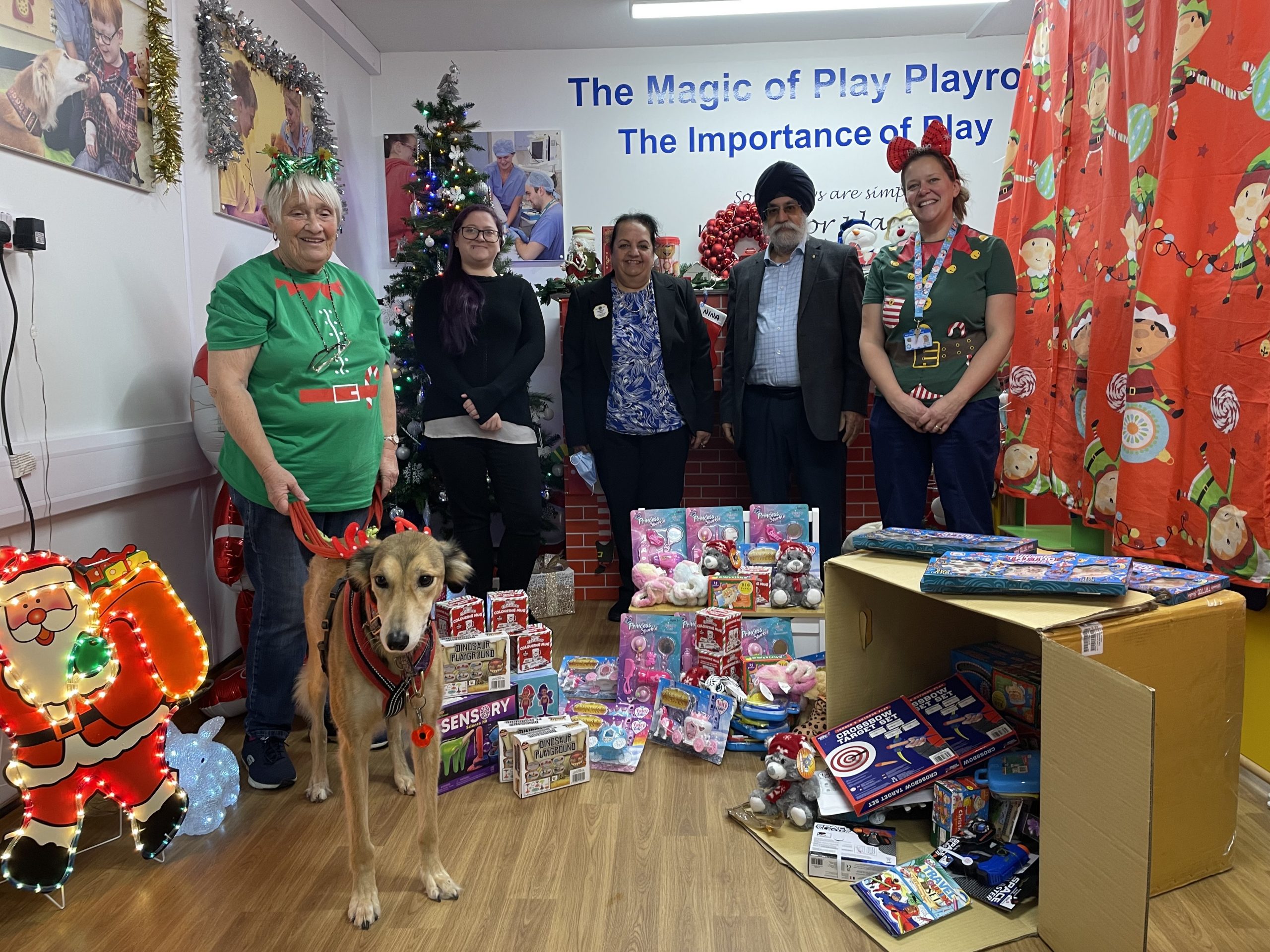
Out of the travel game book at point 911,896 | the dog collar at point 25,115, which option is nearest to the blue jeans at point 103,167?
the dog collar at point 25,115

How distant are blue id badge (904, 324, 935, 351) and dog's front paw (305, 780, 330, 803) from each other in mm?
2203

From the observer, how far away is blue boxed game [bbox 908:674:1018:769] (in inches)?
77.4

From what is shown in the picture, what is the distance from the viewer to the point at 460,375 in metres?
3.41

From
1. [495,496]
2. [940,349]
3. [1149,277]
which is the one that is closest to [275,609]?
[495,496]

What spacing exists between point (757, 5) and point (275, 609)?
12.0ft

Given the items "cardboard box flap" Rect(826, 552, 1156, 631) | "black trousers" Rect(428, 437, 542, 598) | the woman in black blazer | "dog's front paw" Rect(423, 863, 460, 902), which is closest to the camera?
"cardboard box flap" Rect(826, 552, 1156, 631)

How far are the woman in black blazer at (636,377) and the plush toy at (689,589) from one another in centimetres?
80

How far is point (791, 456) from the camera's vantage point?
3492 mm

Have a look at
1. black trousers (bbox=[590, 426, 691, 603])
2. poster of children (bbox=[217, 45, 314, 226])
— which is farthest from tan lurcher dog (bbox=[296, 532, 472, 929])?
poster of children (bbox=[217, 45, 314, 226])

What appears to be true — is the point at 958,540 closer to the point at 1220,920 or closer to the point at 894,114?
the point at 1220,920

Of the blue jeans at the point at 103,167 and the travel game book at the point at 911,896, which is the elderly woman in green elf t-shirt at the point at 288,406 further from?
the travel game book at the point at 911,896

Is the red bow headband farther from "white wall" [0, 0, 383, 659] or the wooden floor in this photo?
"white wall" [0, 0, 383, 659]

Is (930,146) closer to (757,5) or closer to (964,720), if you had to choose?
(964,720)

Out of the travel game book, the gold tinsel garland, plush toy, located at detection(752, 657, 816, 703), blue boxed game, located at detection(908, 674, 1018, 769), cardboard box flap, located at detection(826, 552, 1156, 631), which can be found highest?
the gold tinsel garland
